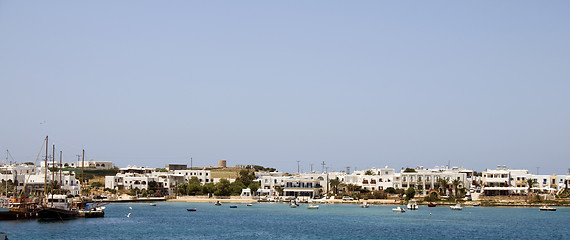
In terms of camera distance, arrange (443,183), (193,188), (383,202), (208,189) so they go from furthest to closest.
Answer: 1. (193,188)
2. (208,189)
3. (383,202)
4. (443,183)

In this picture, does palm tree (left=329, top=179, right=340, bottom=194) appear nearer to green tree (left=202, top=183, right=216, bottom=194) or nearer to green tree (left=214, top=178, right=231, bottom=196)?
green tree (left=214, top=178, right=231, bottom=196)

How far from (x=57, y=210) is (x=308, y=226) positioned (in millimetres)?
26008

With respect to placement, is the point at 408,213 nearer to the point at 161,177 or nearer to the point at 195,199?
the point at 195,199

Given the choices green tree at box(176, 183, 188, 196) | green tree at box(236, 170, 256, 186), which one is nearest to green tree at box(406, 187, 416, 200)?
green tree at box(236, 170, 256, 186)

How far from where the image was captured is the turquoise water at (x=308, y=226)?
60.7 meters

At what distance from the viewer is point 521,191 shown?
368ft

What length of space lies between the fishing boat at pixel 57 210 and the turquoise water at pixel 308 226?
1593 millimetres

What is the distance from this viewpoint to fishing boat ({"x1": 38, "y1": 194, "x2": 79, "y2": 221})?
70875 millimetres

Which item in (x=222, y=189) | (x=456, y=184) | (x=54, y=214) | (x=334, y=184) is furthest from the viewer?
(x=222, y=189)

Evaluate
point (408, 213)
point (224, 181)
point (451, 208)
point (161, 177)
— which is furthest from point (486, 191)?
point (161, 177)

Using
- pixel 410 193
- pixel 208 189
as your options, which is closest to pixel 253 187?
pixel 208 189

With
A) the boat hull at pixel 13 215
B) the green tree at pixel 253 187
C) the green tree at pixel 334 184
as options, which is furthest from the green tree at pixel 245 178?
the boat hull at pixel 13 215

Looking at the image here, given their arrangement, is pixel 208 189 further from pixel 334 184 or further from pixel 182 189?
pixel 334 184

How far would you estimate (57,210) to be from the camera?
72.0 metres
